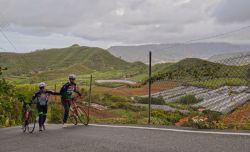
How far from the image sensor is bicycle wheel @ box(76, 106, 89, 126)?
50.9ft

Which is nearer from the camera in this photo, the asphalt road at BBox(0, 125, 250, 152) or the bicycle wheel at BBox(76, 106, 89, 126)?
the asphalt road at BBox(0, 125, 250, 152)

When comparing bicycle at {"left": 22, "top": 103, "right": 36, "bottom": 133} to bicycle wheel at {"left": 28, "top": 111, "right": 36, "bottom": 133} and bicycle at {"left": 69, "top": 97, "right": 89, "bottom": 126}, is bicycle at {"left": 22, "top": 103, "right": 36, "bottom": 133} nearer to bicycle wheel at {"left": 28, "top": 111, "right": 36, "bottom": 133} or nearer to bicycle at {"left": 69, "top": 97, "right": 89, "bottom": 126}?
bicycle wheel at {"left": 28, "top": 111, "right": 36, "bottom": 133}

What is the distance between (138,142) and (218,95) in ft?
18.4

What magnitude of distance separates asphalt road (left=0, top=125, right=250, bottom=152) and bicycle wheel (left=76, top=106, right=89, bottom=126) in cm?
272

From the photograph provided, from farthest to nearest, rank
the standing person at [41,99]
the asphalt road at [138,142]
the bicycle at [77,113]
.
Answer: the bicycle at [77,113]
the standing person at [41,99]
the asphalt road at [138,142]

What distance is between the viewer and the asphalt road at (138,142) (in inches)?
343

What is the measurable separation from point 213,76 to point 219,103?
1.05 metres

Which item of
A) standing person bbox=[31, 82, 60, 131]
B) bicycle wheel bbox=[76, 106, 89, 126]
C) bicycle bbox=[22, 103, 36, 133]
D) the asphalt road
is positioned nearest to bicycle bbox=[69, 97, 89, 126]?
bicycle wheel bbox=[76, 106, 89, 126]

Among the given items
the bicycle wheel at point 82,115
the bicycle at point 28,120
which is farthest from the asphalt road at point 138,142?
the bicycle at point 28,120

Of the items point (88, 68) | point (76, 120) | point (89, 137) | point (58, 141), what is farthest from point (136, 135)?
point (88, 68)

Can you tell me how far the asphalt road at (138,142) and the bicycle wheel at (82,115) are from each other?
2725 millimetres

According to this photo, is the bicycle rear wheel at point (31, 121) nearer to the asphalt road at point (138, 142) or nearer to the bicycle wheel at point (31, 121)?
the bicycle wheel at point (31, 121)

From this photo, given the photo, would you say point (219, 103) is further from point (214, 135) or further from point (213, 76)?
point (214, 135)

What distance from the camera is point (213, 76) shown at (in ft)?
46.1
